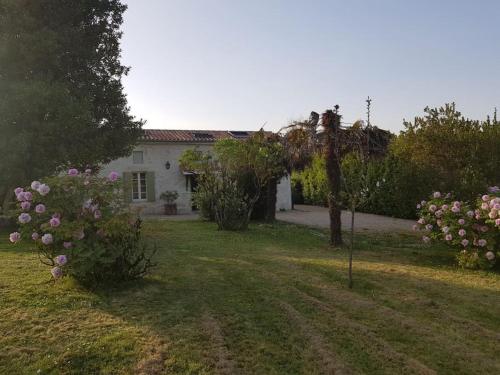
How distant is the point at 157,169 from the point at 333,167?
13429 millimetres

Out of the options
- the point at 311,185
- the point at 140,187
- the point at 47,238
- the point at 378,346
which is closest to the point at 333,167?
the point at 378,346

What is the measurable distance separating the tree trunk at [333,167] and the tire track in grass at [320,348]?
19.3 feet

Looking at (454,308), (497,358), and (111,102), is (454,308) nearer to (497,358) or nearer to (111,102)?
(497,358)

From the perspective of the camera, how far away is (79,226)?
5074 mm

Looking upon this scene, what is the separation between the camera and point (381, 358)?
4.00 m

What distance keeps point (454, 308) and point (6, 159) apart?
10.2 m

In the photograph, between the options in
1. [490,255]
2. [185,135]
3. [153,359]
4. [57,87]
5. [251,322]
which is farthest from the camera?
[185,135]

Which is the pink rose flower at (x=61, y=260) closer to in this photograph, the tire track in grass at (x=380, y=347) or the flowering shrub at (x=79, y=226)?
the flowering shrub at (x=79, y=226)

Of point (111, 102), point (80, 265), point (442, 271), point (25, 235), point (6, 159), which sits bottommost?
point (442, 271)

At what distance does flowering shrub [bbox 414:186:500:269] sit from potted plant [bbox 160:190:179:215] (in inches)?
597

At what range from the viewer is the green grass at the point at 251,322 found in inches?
150

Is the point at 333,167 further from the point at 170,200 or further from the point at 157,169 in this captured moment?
the point at 157,169

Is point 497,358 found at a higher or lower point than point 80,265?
lower

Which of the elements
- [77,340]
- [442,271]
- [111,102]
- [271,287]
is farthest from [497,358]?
[111,102]
